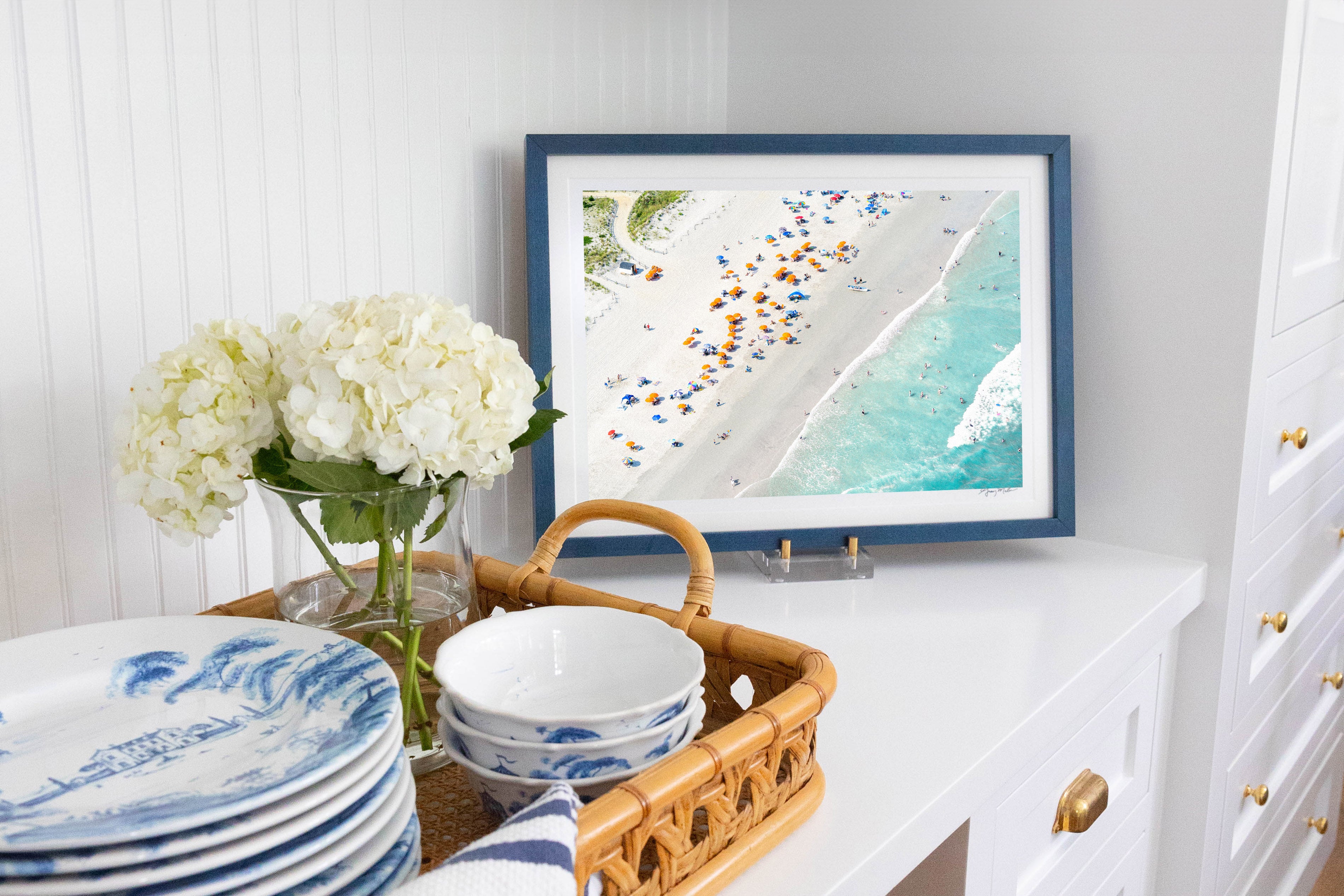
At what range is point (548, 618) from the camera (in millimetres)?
730

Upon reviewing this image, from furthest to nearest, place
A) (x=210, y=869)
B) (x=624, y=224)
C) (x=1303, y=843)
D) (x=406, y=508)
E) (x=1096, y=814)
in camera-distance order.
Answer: (x=1303, y=843) < (x=624, y=224) < (x=1096, y=814) < (x=406, y=508) < (x=210, y=869)

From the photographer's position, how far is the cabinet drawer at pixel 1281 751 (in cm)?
128

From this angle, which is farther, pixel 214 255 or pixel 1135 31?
pixel 1135 31

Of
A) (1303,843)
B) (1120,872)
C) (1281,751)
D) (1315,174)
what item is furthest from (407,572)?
(1303,843)

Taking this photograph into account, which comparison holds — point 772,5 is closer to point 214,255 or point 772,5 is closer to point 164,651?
point 214,255

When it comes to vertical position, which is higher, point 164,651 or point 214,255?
point 214,255

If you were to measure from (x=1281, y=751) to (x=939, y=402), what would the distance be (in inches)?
29.3

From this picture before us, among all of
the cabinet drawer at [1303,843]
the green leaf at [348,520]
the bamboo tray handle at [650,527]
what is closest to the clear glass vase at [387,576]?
the green leaf at [348,520]

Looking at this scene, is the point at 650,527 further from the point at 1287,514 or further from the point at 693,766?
the point at 1287,514

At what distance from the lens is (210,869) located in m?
0.44

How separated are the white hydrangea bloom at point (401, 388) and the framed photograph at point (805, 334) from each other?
0.44 m

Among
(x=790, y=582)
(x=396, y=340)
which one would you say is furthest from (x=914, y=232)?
(x=396, y=340)

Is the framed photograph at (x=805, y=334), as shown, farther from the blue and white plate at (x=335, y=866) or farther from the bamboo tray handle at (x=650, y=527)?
the blue and white plate at (x=335, y=866)

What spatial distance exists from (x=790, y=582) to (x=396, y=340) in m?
0.63
